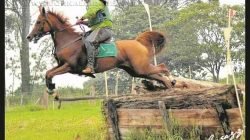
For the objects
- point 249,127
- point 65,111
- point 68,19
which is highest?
point 68,19

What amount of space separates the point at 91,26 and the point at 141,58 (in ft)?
2.76

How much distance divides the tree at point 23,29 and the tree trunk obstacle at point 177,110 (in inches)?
216

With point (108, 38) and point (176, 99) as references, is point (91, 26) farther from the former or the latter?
point (176, 99)

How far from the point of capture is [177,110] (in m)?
6.32

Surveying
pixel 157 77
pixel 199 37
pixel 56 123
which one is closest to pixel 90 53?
pixel 157 77


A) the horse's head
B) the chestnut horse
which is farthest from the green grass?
the horse's head

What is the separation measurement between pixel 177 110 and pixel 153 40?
1.00m

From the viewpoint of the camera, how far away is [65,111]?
1032 cm

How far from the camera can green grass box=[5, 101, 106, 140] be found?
25.6 feet

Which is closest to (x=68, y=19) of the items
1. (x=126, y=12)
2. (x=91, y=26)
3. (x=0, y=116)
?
(x=91, y=26)

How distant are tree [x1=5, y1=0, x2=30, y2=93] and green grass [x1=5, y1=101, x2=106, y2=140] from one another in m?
1.41

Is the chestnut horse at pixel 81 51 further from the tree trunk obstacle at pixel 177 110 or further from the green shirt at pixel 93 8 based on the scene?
the green shirt at pixel 93 8

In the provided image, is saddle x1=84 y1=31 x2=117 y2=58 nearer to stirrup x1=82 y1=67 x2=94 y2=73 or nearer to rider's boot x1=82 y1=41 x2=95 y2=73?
rider's boot x1=82 y1=41 x2=95 y2=73

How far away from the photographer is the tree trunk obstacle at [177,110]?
19.9 ft
